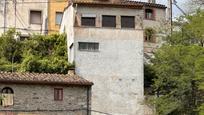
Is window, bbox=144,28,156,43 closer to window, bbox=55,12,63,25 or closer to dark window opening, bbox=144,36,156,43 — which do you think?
dark window opening, bbox=144,36,156,43

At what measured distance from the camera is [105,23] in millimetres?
49812

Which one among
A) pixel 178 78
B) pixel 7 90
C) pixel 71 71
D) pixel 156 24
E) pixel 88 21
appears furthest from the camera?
pixel 156 24

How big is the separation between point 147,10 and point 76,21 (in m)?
13.8

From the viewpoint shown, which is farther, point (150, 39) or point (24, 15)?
point (24, 15)

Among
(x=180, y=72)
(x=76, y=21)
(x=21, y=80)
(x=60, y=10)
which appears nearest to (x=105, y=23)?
(x=76, y=21)

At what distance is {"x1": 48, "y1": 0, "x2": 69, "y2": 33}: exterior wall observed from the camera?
6347 cm

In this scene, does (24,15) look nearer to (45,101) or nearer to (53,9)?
(53,9)

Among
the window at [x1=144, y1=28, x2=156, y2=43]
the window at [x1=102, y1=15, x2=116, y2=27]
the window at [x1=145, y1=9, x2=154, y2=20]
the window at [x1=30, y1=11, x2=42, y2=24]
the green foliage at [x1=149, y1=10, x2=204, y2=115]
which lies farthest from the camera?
the window at [x1=30, y1=11, x2=42, y2=24]

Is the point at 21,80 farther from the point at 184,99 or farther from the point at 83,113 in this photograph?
the point at 184,99

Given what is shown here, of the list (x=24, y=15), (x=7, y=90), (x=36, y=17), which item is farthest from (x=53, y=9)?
(x=7, y=90)

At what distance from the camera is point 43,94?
4222 cm

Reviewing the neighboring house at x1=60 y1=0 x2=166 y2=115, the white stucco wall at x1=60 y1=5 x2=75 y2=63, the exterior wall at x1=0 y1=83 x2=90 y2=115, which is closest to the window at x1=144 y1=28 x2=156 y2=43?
the neighboring house at x1=60 y1=0 x2=166 y2=115

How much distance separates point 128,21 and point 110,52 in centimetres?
326

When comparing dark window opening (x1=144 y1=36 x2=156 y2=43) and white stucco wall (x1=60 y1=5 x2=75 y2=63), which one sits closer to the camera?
white stucco wall (x1=60 y1=5 x2=75 y2=63)
